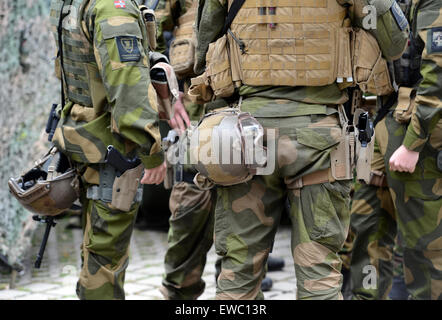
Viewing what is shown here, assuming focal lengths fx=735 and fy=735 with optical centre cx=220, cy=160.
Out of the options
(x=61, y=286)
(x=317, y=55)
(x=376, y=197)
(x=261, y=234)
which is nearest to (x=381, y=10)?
(x=317, y=55)

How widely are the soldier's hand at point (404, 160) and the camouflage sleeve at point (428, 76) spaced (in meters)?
0.07

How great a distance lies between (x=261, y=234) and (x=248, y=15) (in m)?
1.07

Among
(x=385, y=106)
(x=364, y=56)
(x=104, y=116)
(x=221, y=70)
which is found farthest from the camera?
(x=385, y=106)

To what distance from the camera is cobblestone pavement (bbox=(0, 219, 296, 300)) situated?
225 inches

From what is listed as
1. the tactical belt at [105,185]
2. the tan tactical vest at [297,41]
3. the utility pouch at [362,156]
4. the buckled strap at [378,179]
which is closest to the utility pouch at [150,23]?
the tan tactical vest at [297,41]

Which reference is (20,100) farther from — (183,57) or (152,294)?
(152,294)

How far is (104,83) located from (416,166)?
187cm

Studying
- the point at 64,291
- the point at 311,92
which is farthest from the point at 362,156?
the point at 64,291

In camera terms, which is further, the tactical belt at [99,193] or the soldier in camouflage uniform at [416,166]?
the soldier in camouflage uniform at [416,166]

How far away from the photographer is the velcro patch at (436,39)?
3900 millimetres

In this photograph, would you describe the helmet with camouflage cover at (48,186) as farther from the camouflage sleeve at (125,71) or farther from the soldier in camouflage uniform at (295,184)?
the soldier in camouflage uniform at (295,184)

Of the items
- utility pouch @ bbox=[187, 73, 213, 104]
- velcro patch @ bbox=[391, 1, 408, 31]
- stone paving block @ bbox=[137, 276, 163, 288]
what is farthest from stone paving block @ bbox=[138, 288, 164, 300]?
velcro patch @ bbox=[391, 1, 408, 31]

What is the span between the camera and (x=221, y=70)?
3689 mm

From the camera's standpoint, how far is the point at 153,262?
6941mm
